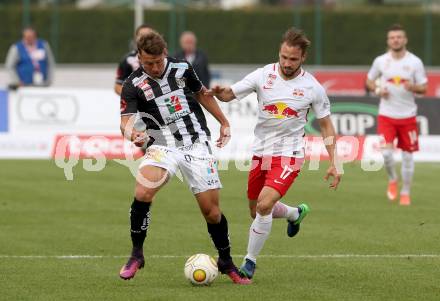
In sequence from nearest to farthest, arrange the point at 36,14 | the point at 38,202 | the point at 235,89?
the point at 235,89, the point at 38,202, the point at 36,14

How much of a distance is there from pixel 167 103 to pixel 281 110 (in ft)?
3.42

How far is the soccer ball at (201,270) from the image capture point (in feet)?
29.5

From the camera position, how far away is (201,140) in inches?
371

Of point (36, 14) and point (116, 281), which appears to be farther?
point (36, 14)

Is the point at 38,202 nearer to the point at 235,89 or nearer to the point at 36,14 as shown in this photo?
the point at 235,89

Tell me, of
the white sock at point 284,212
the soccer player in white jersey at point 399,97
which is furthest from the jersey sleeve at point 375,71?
the white sock at point 284,212

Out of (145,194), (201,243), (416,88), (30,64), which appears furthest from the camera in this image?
(30,64)

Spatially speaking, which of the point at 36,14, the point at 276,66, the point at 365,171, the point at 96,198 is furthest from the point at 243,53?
the point at 276,66

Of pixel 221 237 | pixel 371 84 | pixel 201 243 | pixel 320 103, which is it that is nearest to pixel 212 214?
pixel 221 237

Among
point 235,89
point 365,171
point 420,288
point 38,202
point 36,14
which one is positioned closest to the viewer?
point 420,288

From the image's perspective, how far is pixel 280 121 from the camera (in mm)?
9789

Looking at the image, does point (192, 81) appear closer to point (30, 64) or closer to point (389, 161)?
point (389, 161)

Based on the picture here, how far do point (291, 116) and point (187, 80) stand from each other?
0.98 meters

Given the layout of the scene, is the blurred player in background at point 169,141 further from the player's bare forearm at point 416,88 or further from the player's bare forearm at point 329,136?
the player's bare forearm at point 416,88
